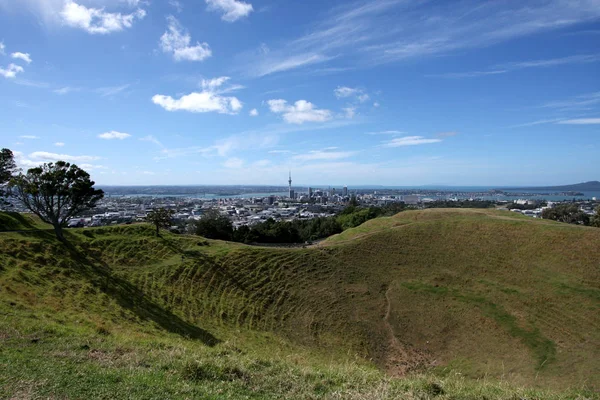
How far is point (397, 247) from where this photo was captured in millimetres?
39969

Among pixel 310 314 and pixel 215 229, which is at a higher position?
pixel 215 229

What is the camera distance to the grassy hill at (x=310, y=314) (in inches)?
381

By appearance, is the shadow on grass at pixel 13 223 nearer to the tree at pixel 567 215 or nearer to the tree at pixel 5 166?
the tree at pixel 5 166

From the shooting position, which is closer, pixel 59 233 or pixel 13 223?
pixel 59 233

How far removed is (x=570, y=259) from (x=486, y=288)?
9224mm

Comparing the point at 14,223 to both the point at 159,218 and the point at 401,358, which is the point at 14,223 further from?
the point at 401,358

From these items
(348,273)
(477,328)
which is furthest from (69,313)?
(477,328)

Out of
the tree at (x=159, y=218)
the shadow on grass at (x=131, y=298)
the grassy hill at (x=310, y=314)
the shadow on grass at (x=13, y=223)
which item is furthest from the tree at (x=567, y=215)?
the shadow on grass at (x=13, y=223)

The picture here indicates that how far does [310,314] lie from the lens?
2925cm

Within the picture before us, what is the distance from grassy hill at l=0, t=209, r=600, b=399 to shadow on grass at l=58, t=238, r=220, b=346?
0.17m

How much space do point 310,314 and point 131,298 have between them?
45.7 ft

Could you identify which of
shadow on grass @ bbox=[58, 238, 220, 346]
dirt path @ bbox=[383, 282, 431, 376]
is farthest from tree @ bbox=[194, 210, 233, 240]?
dirt path @ bbox=[383, 282, 431, 376]

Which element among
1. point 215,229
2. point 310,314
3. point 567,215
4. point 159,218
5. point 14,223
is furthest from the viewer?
point 567,215

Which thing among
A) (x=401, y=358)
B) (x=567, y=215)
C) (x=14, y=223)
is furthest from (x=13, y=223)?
(x=567, y=215)
